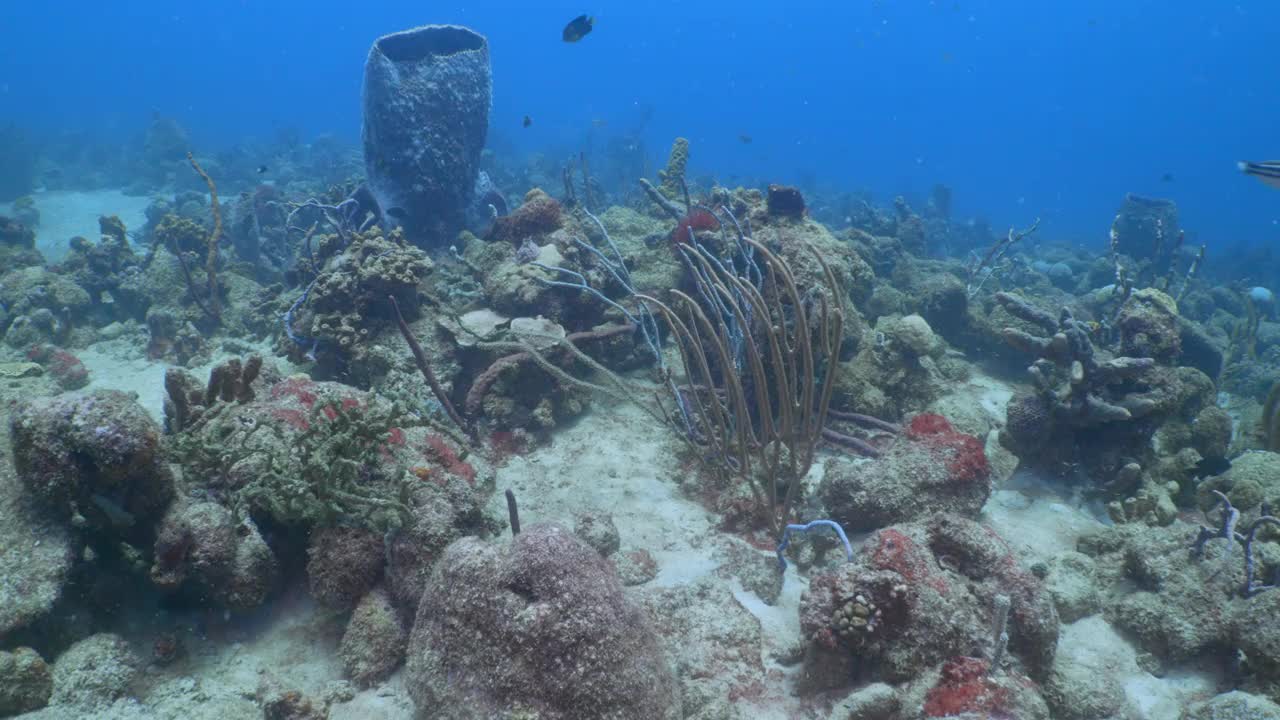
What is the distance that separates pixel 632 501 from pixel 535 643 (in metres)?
2.23

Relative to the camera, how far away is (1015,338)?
5297 mm

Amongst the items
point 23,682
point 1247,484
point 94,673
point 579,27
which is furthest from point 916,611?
point 579,27

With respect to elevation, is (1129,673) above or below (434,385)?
below

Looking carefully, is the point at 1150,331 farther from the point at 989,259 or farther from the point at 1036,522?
the point at 989,259

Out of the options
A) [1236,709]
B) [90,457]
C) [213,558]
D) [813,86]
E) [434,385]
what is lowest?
[1236,709]

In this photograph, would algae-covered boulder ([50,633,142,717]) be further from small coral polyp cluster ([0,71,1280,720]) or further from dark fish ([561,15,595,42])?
dark fish ([561,15,595,42])

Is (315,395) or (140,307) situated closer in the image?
(315,395)

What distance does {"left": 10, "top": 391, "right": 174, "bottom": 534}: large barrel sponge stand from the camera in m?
2.59

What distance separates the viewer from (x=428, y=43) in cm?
874

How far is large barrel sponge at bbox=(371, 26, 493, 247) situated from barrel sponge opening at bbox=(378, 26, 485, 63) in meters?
0.01

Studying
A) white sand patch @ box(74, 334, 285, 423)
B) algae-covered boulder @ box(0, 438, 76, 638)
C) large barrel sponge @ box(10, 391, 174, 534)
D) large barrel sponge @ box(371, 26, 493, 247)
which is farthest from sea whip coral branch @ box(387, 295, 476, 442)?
large barrel sponge @ box(371, 26, 493, 247)

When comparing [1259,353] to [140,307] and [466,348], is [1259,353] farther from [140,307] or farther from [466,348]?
[140,307]

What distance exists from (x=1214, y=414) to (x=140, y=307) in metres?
14.1

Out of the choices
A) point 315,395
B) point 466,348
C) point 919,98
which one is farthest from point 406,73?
point 919,98
